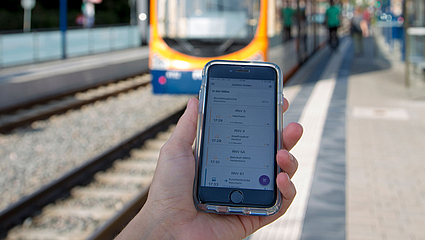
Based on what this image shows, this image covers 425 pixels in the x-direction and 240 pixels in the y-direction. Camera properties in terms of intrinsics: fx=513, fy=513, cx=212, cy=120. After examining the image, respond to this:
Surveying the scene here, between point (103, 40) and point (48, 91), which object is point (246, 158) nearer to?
point (48, 91)

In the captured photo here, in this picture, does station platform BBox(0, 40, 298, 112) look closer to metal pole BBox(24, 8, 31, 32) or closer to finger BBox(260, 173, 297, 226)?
finger BBox(260, 173, 297, 226)

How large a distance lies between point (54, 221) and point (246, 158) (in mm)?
3459

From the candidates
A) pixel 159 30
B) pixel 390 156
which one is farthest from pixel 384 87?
pixel 390 156

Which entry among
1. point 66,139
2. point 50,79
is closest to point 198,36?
point 66,139

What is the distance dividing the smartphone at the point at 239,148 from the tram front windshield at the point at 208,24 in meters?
7.67

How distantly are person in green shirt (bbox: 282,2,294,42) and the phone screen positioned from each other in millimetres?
9885

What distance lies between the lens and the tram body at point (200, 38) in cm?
956

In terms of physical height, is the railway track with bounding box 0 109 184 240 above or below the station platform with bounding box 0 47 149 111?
below

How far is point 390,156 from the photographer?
598 cm

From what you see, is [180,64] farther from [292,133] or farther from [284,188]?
[284,188]

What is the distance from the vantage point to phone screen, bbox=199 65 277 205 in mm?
1929

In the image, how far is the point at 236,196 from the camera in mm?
1917

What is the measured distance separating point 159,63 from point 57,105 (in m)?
2.34

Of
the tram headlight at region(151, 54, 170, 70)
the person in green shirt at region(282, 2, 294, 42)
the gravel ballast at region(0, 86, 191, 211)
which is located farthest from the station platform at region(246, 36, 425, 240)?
the gravel ballast at region(0, 86, 191, 211)
